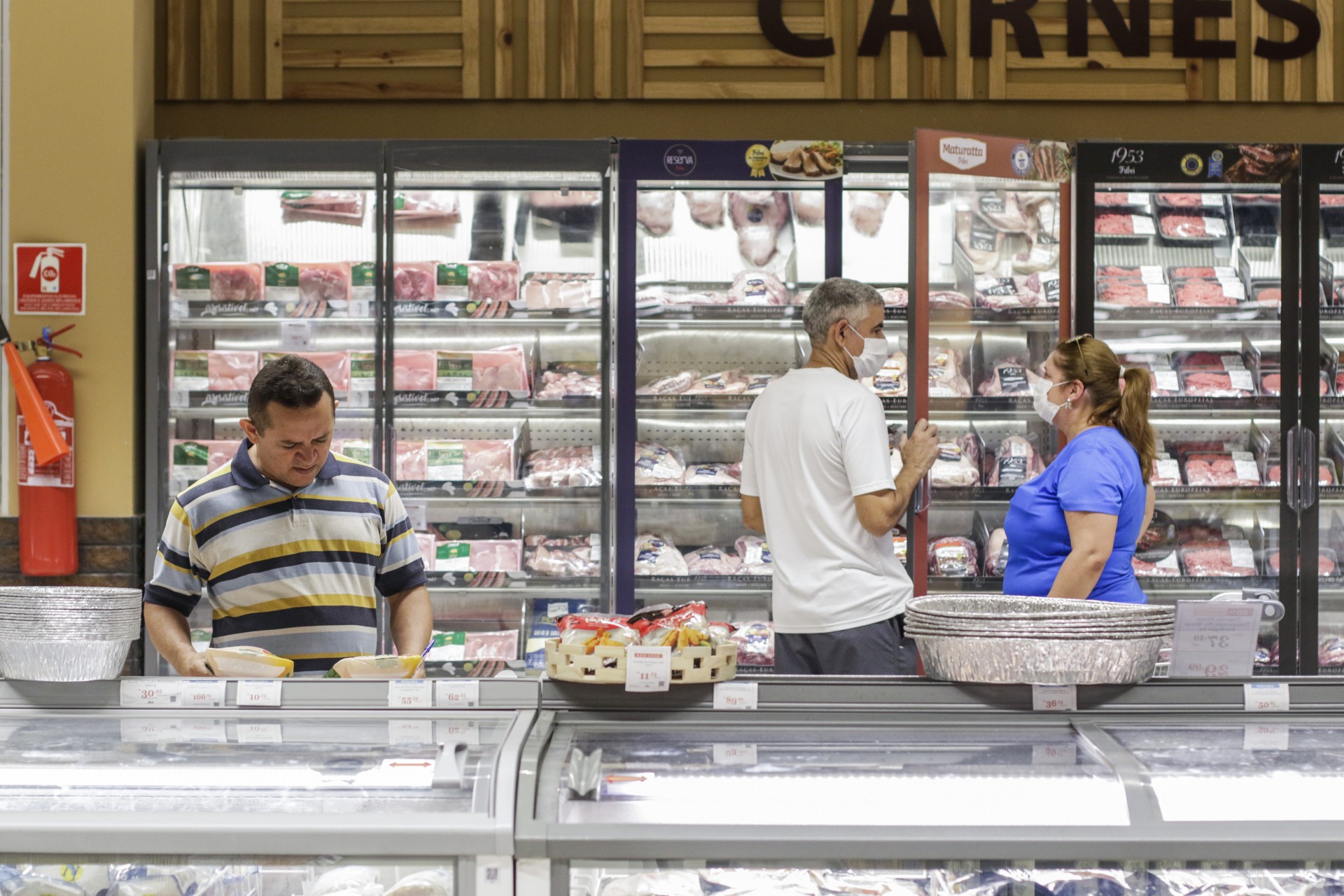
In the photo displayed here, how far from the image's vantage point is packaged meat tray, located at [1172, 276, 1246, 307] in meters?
4.59

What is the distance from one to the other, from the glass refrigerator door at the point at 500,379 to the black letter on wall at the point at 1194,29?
260cm

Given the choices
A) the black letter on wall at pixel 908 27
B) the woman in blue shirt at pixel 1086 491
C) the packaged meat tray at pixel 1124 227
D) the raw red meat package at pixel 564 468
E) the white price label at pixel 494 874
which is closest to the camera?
the white price label at pixel 494 874

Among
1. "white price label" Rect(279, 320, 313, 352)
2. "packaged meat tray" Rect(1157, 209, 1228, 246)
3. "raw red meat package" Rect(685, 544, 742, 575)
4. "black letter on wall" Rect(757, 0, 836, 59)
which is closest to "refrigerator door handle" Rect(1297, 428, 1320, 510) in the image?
"packaged meat tray" Rect(1157, 209, 1228, 246)

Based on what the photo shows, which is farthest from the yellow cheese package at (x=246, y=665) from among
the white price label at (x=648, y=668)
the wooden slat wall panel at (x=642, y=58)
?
the wooden slat wall panel at (x=642, y=58)

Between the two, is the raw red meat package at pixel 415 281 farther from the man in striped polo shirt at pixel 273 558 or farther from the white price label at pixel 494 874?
the white price label at pixel 494 874

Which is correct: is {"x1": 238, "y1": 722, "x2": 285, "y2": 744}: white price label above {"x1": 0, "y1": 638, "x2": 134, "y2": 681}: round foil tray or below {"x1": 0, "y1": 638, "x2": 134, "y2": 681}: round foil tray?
below

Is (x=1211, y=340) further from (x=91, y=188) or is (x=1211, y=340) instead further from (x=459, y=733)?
(x=91, y=188)

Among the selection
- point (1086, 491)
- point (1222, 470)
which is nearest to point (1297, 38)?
point (1222, 470)

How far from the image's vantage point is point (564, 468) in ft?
15.1

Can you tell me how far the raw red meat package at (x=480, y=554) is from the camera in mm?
4562

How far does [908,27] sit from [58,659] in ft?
14.1

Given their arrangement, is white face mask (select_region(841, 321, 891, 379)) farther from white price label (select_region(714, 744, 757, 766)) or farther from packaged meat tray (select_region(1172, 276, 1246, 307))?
packaged meat tray (select_region(1172, 276, 1246, 307))

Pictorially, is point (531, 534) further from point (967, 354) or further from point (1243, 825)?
point (1243, 825)

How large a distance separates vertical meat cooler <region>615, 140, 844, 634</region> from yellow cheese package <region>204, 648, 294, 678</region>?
7.89ft
